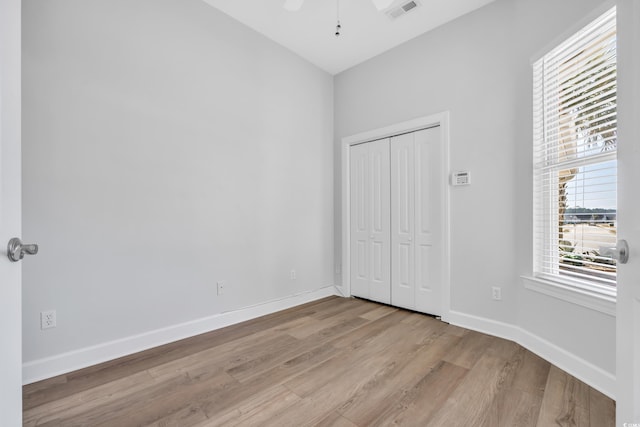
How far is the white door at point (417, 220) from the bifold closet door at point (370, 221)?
10cm

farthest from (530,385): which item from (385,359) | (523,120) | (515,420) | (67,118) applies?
(67,118)

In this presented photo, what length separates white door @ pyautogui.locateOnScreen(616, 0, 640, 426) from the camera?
888mm

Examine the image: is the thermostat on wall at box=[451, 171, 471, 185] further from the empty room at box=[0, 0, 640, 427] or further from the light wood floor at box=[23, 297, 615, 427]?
the light wood floor at box=[23, 297, 615, 427]

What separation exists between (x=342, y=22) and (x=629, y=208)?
2.90 meters

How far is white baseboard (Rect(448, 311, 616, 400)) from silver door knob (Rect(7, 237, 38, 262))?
300 centimetres

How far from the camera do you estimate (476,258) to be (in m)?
2.75

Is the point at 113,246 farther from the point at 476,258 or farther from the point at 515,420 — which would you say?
the point at 476,258

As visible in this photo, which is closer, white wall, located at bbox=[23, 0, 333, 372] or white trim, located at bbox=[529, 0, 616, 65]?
white trim, located at bbox=[529, 0, 616, 65]

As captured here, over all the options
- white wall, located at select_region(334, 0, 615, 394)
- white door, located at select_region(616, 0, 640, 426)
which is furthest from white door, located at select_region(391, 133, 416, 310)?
white door, located at select_region(616, 0, 640, 426)

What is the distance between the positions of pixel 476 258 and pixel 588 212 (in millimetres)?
957

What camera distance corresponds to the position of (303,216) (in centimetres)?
362

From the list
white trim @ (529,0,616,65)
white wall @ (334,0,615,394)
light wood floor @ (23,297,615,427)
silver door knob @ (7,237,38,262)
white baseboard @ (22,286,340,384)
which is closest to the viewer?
silver door knob @ (7,237,38,262)
